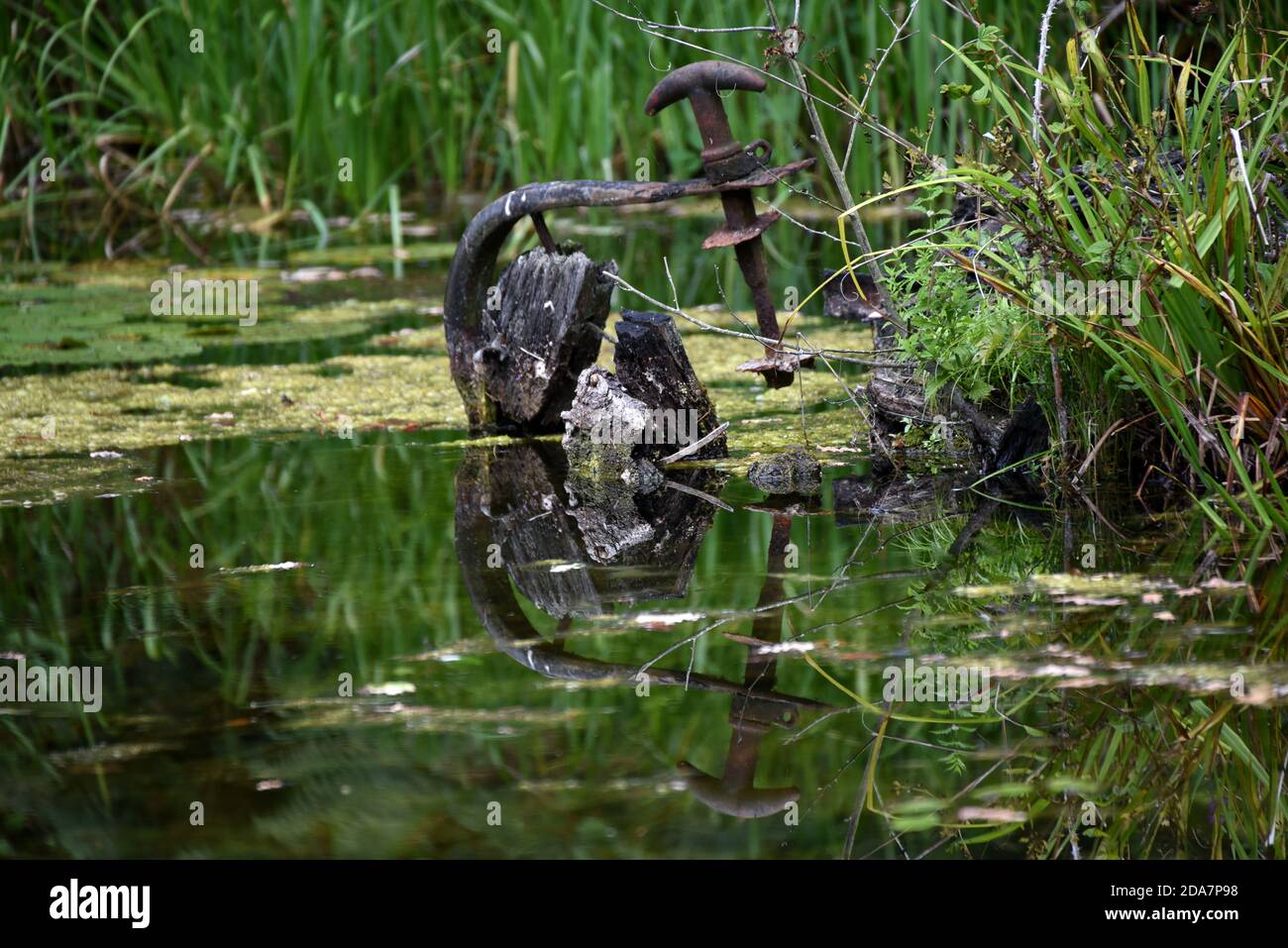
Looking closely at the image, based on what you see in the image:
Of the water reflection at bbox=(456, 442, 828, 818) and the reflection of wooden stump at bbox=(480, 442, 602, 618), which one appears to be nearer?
the water reflection at bbox=(456, 442, 828, 818)

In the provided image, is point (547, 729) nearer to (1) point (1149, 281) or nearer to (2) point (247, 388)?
(1) point (1149, 281)

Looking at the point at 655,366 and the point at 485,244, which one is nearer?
the point at 655,366

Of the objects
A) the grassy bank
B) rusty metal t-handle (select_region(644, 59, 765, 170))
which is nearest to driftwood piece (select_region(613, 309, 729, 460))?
rusty metal t-handle (select_region(644, 59, 765, 170))

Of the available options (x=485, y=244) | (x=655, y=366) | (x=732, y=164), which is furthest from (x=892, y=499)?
(x=485, y=244)

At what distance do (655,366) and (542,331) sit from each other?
0.43m

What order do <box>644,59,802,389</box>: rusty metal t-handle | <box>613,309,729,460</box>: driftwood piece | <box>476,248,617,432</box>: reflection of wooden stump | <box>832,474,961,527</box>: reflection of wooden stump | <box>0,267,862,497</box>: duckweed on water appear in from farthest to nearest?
<box>0,267,862,497</box>: duckweed on water < <box>476,248,617,432</box>: reflection of wooden stump < <box>613,309,729,460</box>: driftwood piece < <box>644,59,802,389</box>: rusty metal t-handle < <box>832,474,961,527</box>: reflection of wooden stump

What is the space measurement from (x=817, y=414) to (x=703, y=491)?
0.83 meters

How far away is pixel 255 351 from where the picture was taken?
17.7 ft

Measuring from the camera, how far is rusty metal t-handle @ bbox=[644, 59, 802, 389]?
343 centimetres

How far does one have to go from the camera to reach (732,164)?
11.3 ft

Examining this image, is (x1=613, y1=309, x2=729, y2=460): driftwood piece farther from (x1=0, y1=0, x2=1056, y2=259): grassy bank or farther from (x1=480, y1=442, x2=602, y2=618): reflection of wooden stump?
(x1=0, y1=0, x2=1056, y2=259): grassy bank

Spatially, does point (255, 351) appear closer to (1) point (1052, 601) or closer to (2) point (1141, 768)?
(1) point (1052, 601)

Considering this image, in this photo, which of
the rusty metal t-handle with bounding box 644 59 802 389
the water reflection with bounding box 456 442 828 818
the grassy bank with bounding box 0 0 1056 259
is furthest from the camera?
the grassy bank with bounding box 0 0 1056 259

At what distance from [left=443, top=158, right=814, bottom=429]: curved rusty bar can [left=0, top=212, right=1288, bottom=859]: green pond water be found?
308 millimetres
